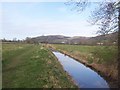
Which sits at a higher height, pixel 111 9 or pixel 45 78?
pixel 111 9

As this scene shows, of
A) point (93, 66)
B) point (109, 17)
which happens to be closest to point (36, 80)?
point (109, 17)

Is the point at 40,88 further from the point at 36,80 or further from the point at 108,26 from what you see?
the point at 108,26

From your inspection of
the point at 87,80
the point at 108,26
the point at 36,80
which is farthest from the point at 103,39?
the point at 87,80

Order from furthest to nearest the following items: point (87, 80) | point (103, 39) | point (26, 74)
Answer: point (87, 80) → point (26, 74) → point (103, 39)

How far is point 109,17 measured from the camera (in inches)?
616

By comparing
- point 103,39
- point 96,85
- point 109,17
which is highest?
point 109,17

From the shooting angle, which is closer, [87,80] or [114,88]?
[114,88]

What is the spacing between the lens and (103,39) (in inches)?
678

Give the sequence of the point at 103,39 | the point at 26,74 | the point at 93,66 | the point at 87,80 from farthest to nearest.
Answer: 1. the point at 93,66
2. the point at 87,80
3. the point at 26,74
4. the point at 103,39

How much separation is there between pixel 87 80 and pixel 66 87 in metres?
7.02

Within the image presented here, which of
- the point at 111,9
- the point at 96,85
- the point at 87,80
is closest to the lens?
the point at 111,9

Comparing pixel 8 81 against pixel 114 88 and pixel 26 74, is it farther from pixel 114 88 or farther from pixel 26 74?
pixel 114 88

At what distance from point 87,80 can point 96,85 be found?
2176 millimetres

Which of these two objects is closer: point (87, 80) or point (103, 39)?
point (103, 39)
